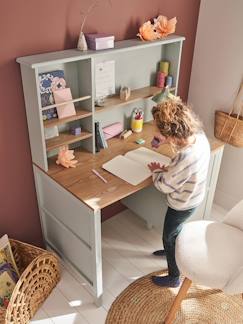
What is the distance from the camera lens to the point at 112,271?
7.15 feet

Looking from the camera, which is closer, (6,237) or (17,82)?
(17,82)

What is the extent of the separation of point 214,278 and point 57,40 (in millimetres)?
1416

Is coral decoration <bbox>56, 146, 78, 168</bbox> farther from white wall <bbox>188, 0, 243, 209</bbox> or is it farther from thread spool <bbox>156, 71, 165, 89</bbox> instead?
white wall <bbox>188, 0, 243, 209</bbox>

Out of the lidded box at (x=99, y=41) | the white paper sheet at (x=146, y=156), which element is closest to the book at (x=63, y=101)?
the lidded box at (x=99, y=41)

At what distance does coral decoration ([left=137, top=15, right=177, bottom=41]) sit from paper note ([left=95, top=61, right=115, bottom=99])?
26 cm

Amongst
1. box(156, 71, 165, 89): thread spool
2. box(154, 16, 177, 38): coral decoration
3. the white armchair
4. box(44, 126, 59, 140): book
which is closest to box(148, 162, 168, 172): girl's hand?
the white armchair

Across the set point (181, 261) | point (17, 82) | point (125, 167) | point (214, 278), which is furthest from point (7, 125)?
point (214, 278)

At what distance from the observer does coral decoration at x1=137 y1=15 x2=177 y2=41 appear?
6.62 ft

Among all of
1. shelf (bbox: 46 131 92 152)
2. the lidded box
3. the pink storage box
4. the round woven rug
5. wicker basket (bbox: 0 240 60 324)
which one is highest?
the lidded box

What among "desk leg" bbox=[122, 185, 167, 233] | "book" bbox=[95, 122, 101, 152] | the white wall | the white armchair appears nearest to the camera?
the white armchair

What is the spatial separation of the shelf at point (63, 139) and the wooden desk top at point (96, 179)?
130 mm

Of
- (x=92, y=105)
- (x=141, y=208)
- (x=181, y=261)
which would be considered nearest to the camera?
(x=181, y=261)

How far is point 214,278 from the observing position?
5.15 feet

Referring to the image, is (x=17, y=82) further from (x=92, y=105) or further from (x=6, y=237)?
(x=6, y=237)
